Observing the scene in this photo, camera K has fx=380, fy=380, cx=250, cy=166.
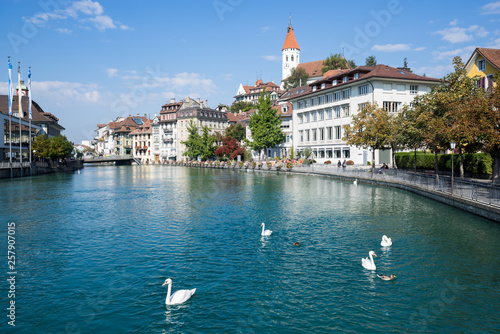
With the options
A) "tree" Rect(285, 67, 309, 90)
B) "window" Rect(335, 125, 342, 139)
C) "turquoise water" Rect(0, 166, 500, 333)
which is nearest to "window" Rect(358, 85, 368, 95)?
"window" Rect(335, 125, 342, 139)

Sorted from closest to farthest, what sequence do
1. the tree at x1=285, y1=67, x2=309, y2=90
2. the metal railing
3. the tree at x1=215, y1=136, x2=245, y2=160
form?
the metal railing → the tree at x1=215, y1=136, x2=245, y2=160 → the tree at x1=285, y1=67, x2=309, y2=90

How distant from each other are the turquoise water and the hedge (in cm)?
1185

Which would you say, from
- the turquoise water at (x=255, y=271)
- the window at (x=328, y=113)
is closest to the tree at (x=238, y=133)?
the window at (x=328, y=113)

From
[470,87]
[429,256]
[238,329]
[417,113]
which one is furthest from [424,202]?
[238,329]

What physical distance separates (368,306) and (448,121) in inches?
975

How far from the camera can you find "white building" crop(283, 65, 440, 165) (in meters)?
62.5

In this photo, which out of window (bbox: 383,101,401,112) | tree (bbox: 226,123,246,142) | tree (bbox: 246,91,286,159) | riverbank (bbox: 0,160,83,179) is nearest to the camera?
riverbank (bbox: 0,160,83,179)

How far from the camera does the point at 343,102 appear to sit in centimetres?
6912

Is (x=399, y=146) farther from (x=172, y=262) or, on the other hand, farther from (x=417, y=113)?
(x=172, y=262)

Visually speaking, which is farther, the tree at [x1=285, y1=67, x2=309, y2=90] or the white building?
the tree at [x1=285, y1=67, x2=309, y2=90]

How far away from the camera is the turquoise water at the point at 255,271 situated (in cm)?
1041

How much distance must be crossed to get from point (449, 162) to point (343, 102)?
104 ft

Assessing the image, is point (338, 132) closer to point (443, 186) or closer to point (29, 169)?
point (443, 186)

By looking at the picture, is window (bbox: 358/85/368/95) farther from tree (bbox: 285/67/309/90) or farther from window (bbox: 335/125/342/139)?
tree (bbox: 285/67/309/90)
